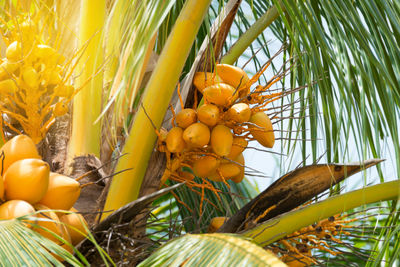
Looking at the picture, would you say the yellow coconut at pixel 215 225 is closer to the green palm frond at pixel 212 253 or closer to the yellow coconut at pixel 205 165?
the yellow coconut at pixel 205 165

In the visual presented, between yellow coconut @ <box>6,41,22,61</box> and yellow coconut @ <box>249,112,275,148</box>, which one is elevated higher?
yellow coconut @ <box>6,41,22,61</box>

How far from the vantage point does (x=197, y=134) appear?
4.35 feet

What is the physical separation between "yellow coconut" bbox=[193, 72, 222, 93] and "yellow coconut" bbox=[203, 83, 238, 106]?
→ 37 mm

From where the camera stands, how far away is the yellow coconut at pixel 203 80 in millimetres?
1413

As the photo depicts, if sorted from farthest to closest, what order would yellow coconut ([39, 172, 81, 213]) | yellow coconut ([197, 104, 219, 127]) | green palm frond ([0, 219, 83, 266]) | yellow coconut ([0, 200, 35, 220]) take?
yellow coconut ([197, 104, 219, 127]), yellow coconut ([39, 172, 81, 213]), yellow coconut ([0, 200, 35, 220]), green palm frond ([0, 219, 83, 266])

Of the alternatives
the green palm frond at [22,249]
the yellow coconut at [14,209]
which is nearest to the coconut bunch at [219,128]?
the yellow coconut at [14,209]

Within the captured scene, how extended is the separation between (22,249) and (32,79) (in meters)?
0.59

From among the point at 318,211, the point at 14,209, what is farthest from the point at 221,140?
the point at 14,209

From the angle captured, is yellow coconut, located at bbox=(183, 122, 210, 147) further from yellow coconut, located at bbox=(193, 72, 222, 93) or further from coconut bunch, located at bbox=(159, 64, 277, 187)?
yellow coconut, located at bbox=(193, 72, 222, 93)

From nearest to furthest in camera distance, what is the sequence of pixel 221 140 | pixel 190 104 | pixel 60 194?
pixel 60 194 → pixel 221 140 → pixel 190 104

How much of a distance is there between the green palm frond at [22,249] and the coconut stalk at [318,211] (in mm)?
511

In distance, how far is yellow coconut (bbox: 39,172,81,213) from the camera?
4.06 feet

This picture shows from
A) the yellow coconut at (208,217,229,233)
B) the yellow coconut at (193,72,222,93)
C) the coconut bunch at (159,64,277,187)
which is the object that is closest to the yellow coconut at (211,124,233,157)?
the coconut bunch at (159,64,277,187)

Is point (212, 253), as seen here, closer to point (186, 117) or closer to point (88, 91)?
point (186, 117)
